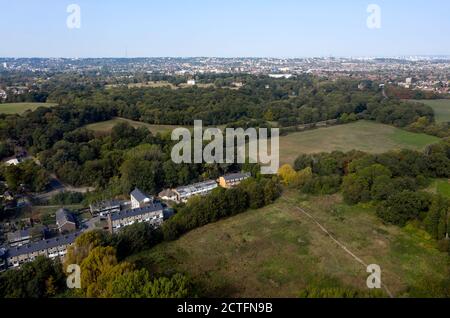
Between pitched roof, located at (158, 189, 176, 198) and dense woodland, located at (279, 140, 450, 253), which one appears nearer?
dense woodland, located at (279, 140, 450, 253)

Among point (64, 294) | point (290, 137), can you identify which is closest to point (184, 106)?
point (290, 137)

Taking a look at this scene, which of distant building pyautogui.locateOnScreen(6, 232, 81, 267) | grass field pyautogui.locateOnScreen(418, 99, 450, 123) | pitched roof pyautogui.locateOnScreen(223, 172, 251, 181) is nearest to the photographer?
distant building pyautogui.locateOnScreen(6, 232, 81, 267)

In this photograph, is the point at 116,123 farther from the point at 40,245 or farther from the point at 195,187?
the point at 40,245

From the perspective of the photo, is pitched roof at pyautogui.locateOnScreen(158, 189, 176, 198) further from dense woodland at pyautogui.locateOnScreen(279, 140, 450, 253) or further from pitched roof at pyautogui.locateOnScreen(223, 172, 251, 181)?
dense woodland at pyautogui.locateOnScreen(279, 140, 450, 253)

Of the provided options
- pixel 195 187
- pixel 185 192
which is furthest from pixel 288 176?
pixel 185 192

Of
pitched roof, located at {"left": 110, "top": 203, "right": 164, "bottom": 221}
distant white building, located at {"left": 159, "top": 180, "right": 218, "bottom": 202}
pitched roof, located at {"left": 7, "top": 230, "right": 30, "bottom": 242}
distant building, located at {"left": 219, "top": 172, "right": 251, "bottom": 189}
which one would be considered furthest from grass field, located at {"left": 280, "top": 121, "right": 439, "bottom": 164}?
pitched roof, located at {"left": 7, "top": 230, "right": 30, "bottom": 242}

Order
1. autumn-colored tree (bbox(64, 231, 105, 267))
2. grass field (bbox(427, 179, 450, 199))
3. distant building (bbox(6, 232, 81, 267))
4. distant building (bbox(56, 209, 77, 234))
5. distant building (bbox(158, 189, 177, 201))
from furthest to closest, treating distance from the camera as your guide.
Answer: distant building (bbox(158, 189, 177, 201))
grass field (bbox(427, 179, 450, 199))
distant building (bbox(56, 209, 77, 234))
distant building (bbox(6, 232, 81, 267))
autumn-colored tree (bbox(64, 231, 105, 267))
